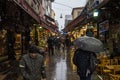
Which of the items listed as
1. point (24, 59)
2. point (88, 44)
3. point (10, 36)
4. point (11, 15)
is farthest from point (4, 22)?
point (24, 59)

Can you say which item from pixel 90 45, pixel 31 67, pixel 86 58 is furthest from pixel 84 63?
pixel 31 67

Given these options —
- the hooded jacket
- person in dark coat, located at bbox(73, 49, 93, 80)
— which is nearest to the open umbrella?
person in dark coat, located at bbox(73, 49, 93, 80)

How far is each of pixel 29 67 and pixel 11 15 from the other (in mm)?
13913

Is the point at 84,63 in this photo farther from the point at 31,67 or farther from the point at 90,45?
the point at 31,67

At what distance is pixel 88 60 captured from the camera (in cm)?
1195

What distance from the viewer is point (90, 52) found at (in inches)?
476

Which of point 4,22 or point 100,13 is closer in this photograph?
point 4,22

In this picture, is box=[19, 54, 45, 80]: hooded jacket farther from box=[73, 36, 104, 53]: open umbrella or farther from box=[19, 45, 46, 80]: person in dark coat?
box=[73, 36, 104, 53]: open umbrella

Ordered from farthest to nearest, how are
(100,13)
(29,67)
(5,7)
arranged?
(100,13)
(5,7)
(29,67)

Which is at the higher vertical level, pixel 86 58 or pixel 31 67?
pixel 86 58

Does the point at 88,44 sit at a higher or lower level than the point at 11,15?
lower

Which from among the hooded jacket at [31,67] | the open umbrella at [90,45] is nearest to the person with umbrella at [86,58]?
the open umbrella at [90,45]

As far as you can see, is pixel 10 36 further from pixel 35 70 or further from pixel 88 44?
pixel 35 70

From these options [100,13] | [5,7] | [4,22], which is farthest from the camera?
[100,13]
